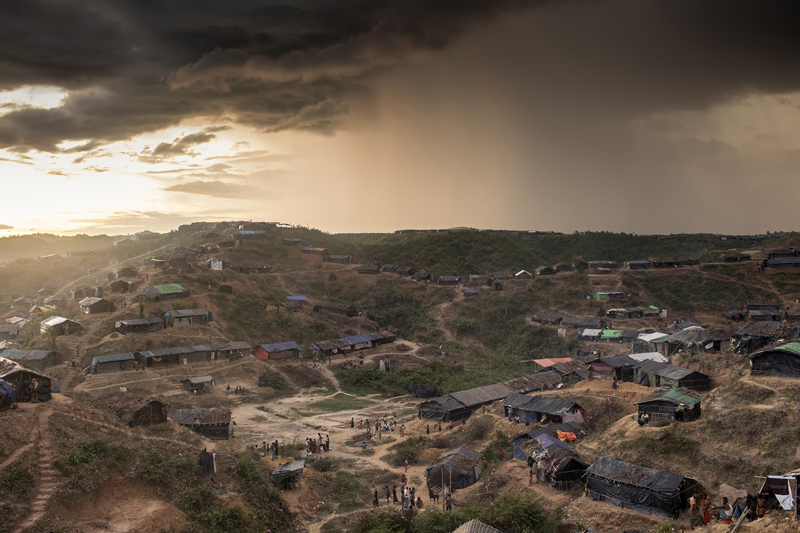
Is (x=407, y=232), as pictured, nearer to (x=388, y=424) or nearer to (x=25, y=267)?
(x=25, y=267)

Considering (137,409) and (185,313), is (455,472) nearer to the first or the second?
(137,409)

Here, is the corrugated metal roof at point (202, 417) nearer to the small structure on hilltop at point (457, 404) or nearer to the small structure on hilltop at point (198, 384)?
the small structure on hilltop at point (198, 384)

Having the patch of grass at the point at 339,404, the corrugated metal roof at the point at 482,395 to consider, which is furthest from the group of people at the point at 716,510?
the patch of grass at the point at 339,404

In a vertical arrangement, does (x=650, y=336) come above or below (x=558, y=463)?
above

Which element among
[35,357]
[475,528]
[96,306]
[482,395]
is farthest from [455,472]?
[96,306]

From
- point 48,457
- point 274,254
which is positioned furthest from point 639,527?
point 274,254
